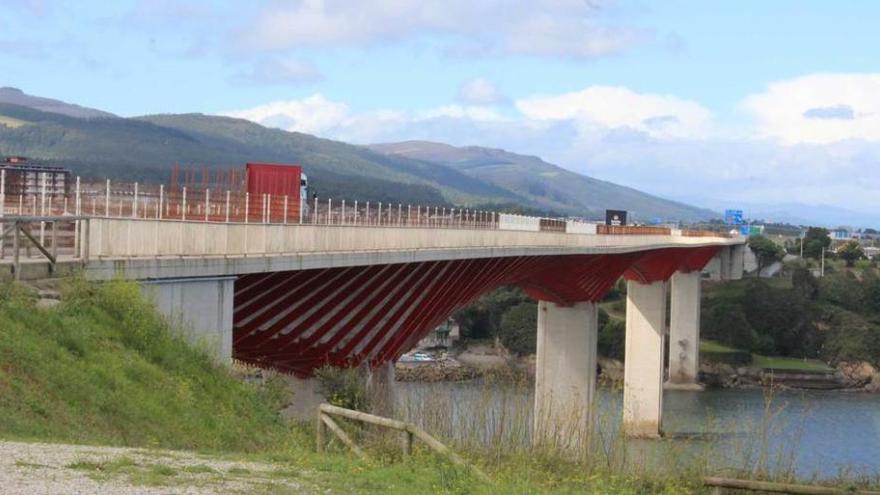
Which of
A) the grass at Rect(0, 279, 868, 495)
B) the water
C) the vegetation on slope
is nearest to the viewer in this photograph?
the grass at Rect(0, 279, 868, 495)

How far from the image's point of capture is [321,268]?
26.2m

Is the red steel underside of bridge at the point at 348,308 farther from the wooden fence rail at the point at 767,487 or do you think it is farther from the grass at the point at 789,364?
the grass at the point at 789,364

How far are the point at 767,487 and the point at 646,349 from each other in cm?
6800

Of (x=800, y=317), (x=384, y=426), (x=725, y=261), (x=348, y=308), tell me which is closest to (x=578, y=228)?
(x=348, y=308)

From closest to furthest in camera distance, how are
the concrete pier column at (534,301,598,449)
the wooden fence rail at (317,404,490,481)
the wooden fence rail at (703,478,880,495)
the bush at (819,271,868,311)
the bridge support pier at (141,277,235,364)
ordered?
the wooden fence rail at (317,404,490,481), the wooden fence rail at (703,478,880,495), the bridge support pier at (141,277,235,364), the concrete pier column at (534,301,598,449), the bush at (819,271,868,311)

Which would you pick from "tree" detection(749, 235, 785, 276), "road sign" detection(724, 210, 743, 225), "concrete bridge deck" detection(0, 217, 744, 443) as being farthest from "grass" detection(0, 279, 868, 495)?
"road sign" detection(724, 210, 743, 225)

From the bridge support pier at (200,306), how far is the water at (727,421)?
3332mm

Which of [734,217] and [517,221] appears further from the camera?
[734,217]

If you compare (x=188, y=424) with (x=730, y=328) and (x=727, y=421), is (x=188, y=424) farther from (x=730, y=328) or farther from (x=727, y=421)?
→ (x=730, y=328)

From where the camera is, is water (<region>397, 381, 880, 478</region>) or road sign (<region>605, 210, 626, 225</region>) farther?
road sign (<region>605, 210, 626, 225</region>)

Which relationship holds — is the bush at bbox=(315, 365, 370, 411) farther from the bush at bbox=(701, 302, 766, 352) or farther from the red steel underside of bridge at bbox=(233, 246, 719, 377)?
the bush at bbox=(701, 302, 766, 352)

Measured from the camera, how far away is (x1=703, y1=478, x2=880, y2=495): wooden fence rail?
1791 cm

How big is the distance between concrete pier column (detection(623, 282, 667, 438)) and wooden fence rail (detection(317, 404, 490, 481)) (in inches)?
2373

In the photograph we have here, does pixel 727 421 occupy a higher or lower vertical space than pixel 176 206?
lower
